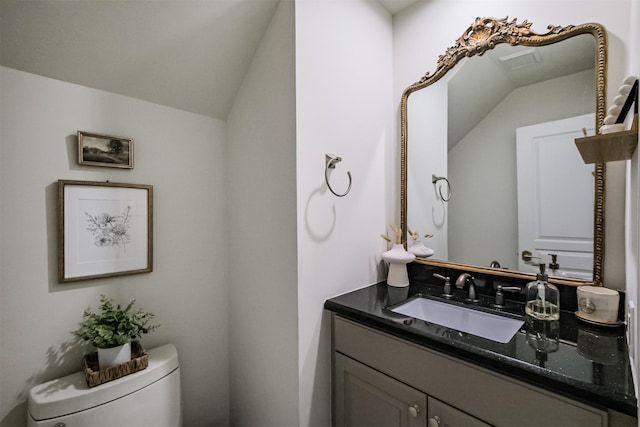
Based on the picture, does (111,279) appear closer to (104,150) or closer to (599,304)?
(104,150)

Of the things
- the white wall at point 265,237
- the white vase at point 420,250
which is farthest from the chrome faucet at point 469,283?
the white wall at point 265,237

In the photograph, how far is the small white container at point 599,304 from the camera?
3.03 feet

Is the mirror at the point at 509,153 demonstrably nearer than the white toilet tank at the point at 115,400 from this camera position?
No

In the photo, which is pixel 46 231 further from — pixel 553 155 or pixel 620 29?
pixel 620 29

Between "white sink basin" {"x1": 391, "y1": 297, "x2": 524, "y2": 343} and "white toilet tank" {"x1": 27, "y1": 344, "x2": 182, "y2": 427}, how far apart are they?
41.7 inches

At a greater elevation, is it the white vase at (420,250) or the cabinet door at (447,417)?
the white vase at (420,250)

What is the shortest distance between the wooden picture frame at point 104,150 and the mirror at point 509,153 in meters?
1.43

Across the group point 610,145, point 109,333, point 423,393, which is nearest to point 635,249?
point 610,145

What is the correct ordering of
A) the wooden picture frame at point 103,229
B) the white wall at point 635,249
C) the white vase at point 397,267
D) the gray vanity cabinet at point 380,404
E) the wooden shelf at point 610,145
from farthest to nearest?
the white vase at point 397,267, the wooden picture frame at point 103,229, the gray vanity cabinet at point 380,404, the wooden shelf at point 610,145, the white wall at point 635,249

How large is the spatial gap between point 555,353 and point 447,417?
0.38 metres

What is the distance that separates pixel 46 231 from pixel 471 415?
168 centimetres

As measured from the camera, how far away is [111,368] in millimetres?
1071

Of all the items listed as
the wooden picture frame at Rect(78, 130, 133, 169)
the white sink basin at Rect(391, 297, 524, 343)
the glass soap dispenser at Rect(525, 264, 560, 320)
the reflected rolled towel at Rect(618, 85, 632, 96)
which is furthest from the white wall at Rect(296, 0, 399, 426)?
the reflected rolled towel at Rect(618, 85, 632, 96)

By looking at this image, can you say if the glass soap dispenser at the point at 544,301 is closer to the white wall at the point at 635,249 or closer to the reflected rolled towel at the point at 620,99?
the white wall at the point at 635,249
